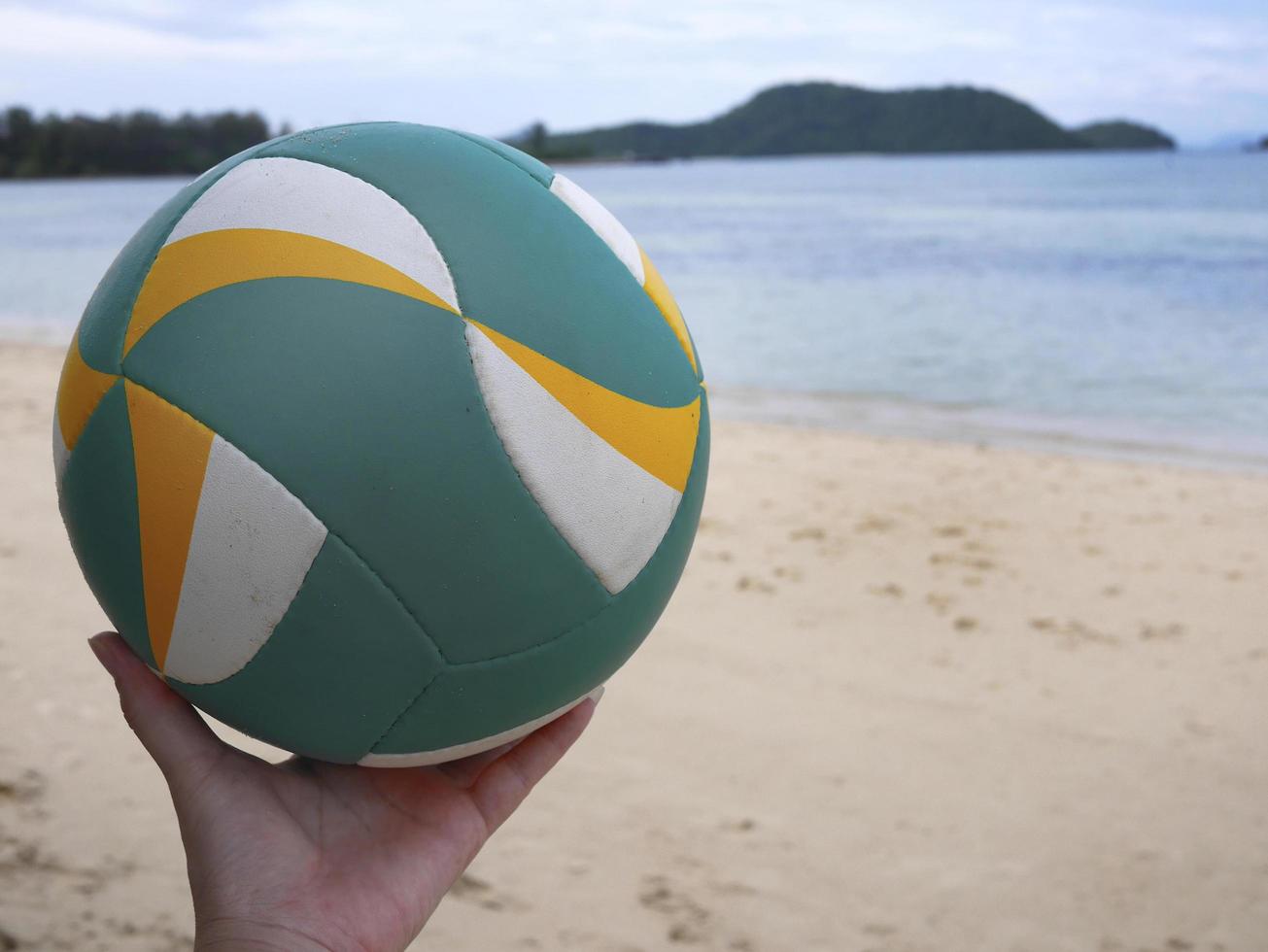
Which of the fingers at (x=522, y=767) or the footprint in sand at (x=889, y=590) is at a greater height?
the fingers at (x=522, y=767)

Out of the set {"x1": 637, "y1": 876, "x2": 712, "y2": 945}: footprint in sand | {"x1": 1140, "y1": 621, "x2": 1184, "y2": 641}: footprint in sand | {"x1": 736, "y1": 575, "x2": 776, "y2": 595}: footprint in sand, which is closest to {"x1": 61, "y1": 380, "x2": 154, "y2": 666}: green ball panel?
{"x1": 637, "y1": 876, "x2": 712, "y2": 945}: footprint in sand

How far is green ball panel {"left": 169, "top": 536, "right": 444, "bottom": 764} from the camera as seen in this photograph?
1.58 meters

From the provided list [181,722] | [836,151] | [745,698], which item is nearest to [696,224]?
[745,698]

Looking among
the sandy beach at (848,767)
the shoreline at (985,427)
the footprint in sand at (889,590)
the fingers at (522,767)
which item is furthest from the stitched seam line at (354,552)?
the shoreline at (985,427)

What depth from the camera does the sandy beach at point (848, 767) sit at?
2930mm

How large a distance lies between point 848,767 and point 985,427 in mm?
6821

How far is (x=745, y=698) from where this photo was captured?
13.6 ft

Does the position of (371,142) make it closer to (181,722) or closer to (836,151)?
(181,722)

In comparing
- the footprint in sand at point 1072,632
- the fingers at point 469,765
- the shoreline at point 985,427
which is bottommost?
the footprint in sand at point 1072,632

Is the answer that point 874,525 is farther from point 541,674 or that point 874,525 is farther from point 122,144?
point 122,144

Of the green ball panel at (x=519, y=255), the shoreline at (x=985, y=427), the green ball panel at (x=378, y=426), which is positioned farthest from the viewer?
the shoreline at (x=985, y=427)

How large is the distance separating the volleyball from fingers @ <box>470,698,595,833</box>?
21 centimetres

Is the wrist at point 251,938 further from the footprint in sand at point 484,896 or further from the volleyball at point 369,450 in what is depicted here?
the footprint in sand at point 484,896

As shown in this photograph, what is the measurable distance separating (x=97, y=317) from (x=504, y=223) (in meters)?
0.65
